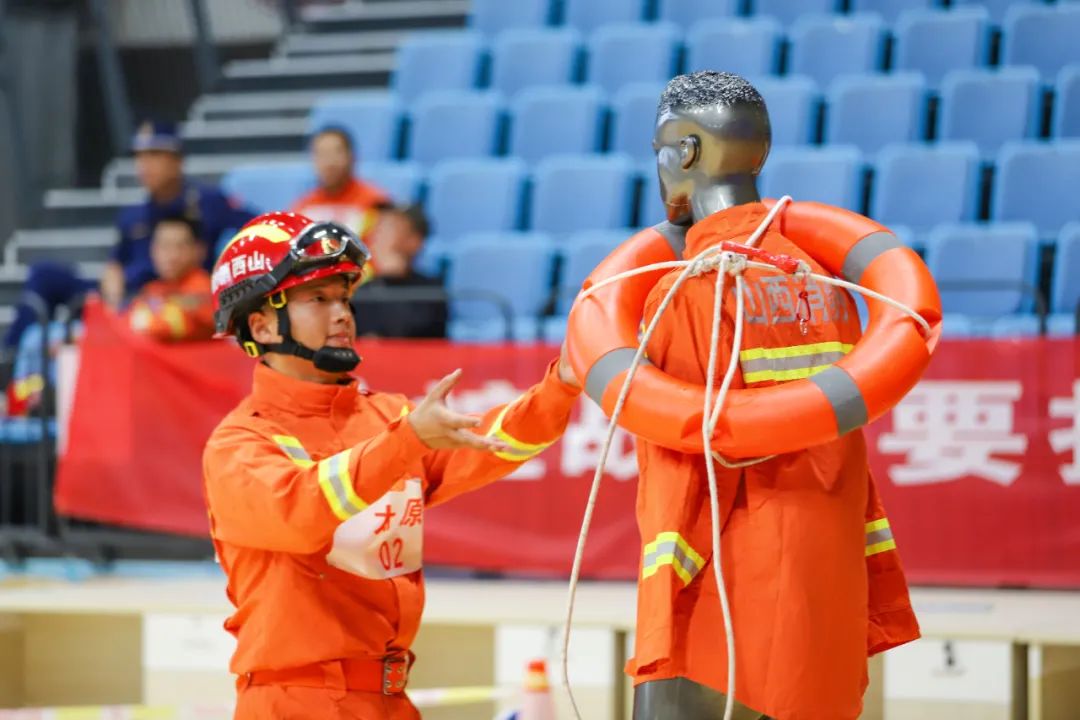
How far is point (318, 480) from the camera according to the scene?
2.91 metres

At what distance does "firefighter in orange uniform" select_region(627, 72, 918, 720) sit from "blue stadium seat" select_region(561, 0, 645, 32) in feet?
21.4

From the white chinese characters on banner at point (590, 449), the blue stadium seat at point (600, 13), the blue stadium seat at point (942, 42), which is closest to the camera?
the white chinese characters on banner at point (590, 449)

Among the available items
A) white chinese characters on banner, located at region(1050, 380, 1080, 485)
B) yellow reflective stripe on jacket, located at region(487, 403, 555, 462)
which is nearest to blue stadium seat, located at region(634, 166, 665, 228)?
white chinese characters on banner, located at region(1050, 380, 1080, 485)

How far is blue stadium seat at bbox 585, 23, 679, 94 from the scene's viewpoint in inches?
341

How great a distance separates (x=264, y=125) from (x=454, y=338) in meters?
3.23

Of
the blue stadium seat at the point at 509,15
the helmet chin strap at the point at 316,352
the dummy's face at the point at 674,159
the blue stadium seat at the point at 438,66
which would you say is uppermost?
the blue stadium seat at the point at 509,15

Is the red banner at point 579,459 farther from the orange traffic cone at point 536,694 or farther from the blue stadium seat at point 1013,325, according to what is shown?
the orange traffic cone at point 536,694

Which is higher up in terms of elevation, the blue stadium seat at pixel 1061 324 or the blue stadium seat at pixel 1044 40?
the blue stadium seat at pixel 1044 40

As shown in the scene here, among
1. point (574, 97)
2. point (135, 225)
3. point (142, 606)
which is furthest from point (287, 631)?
point (574, 97)

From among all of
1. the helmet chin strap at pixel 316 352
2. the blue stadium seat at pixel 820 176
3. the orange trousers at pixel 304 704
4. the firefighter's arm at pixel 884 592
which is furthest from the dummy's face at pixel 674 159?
the blue stadium seat at pixel 820 176

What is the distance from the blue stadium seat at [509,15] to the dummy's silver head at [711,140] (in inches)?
270

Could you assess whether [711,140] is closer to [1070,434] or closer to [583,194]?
[1070,434]

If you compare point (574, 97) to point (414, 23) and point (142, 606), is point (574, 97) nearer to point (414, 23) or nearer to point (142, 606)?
point (414, 23)

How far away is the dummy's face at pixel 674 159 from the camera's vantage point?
9.23ft
